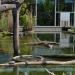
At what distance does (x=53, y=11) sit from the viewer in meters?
36.3

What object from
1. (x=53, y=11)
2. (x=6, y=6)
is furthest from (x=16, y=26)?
(x=53, y=11)

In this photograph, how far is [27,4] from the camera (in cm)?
3453

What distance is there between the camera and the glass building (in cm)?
3597

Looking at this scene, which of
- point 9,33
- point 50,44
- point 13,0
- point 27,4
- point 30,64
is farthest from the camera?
point 27,4

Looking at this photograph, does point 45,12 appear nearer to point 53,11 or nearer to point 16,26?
point 53,11

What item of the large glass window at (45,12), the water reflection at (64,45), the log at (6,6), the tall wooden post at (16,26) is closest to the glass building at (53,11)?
the large glass window at (45,12)

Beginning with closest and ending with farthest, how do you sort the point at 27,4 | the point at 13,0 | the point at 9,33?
the point at 13,0, the point at 9,33, the point at 27,4

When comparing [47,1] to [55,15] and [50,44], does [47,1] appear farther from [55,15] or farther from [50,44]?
[50,44]

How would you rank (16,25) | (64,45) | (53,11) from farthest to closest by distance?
(53,11) → (64,45) → (16,25)

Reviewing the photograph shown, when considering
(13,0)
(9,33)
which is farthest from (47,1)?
(13,0)

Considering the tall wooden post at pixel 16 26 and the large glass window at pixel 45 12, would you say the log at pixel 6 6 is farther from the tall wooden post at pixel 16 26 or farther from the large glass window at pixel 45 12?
the large glass window at pixel 45 12

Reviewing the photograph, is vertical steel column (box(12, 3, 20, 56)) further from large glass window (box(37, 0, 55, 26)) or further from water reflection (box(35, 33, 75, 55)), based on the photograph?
large glass window (box(37, 0, 55, 26))

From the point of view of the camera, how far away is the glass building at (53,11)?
35969 millimetres

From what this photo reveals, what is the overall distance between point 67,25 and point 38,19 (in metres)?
2.82
